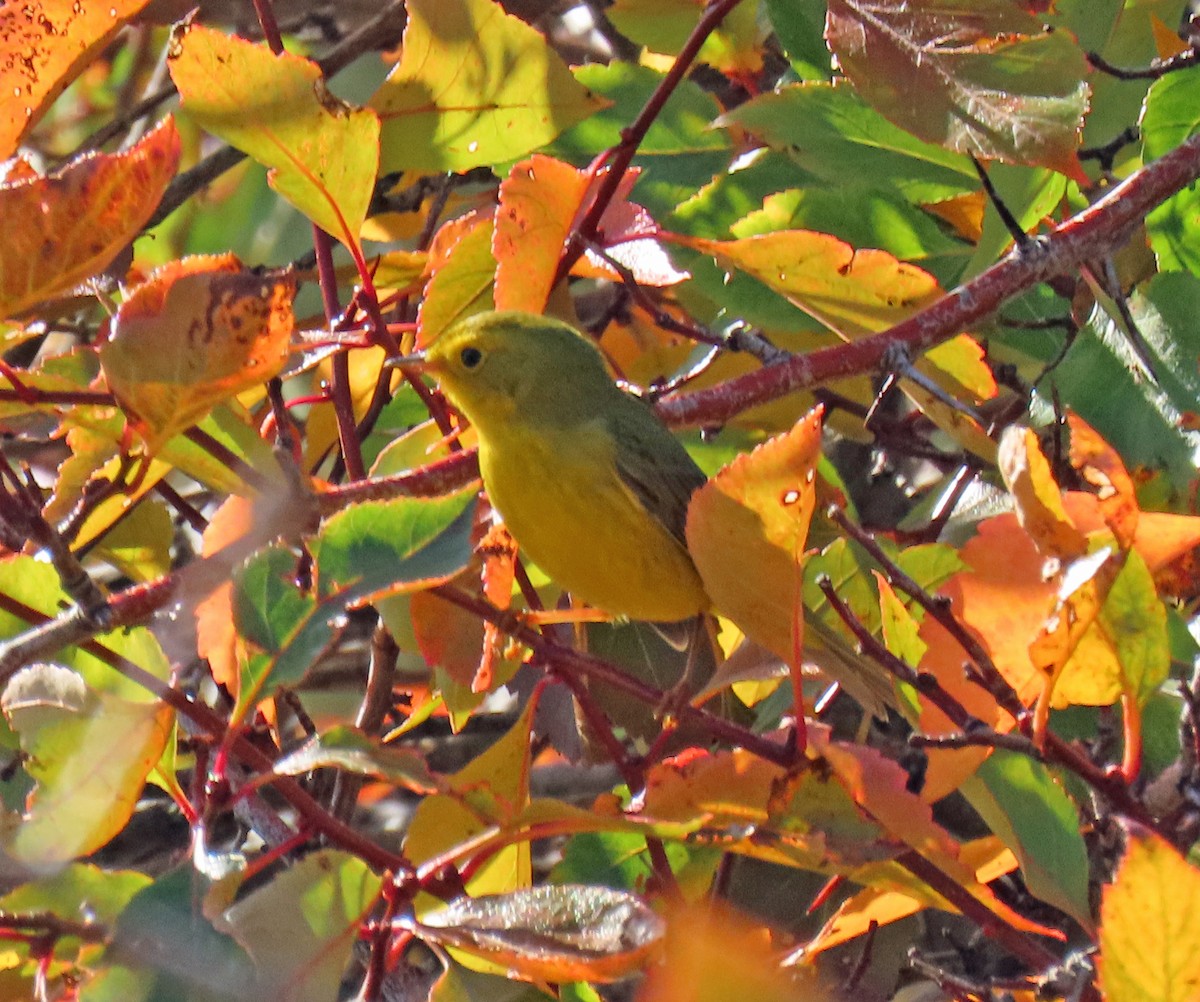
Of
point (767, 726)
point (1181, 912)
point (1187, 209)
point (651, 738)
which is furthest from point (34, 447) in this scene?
point (1181, 912)

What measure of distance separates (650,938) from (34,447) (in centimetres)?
222

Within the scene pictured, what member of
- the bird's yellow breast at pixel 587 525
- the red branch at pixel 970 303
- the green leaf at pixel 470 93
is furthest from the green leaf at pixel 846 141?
the bird's yellow breast at pixel 587 525

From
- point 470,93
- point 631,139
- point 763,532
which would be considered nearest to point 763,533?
point 763,532

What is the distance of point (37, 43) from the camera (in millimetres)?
1700

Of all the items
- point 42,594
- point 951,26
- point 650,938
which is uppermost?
point 951,26

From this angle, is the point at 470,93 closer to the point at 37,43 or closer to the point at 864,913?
the point at 37,43

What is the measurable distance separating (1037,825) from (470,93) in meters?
1.17

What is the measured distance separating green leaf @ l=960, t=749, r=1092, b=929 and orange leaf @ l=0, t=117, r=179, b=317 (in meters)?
0.94

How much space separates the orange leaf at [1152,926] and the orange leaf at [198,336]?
81 centimetres

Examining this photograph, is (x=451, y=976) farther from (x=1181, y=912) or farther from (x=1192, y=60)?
(x=1192, y=60)

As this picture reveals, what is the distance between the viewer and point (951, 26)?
1.68 meters

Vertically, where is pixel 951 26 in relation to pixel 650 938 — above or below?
above

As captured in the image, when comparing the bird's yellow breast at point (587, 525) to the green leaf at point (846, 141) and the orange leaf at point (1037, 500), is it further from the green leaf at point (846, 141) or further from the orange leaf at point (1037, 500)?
the orange leaf at point (1037, 500)

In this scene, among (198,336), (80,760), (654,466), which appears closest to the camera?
(198,336)
